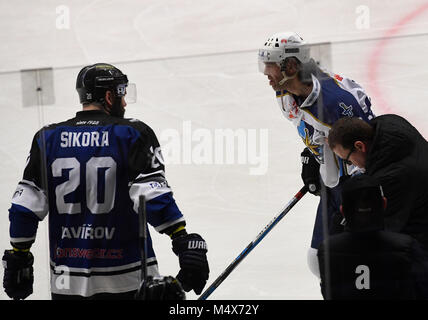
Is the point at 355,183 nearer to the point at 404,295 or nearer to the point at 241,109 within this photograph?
the point at 404,295

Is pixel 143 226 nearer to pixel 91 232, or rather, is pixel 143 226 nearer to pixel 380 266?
pixel 91 232

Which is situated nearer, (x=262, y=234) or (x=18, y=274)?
(x=18, y=274)

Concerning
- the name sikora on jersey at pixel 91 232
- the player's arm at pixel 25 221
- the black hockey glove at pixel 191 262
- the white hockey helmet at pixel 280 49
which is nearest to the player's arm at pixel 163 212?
the black hockey glove at pixel 191 262

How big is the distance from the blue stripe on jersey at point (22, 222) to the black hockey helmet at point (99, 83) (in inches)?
13.0

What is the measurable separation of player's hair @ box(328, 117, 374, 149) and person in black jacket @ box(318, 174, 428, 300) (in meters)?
0.26

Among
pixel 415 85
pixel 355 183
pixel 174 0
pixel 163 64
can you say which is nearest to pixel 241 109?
pixel 163 64

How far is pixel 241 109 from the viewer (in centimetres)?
263

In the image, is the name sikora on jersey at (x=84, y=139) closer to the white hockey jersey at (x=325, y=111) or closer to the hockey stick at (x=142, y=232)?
the hockey stick at (x=142, y=232)

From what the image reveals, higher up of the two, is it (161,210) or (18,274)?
(161,210)

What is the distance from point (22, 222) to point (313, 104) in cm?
85

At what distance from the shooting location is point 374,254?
1578 mm

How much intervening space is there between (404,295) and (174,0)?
2.55m

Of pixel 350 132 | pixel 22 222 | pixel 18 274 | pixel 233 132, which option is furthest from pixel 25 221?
pixel 350 132

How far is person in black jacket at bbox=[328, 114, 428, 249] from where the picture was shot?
178cm
